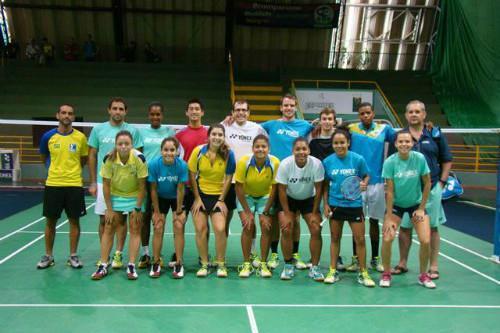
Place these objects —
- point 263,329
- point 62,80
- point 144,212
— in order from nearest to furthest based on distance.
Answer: point 263,329 → point 144,212 → point 62,80

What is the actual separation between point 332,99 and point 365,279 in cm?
1480

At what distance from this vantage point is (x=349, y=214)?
5.48 metres

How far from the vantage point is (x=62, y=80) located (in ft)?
71.7

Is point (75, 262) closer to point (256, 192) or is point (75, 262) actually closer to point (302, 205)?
point (256, 192)

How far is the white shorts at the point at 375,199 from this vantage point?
237 inches

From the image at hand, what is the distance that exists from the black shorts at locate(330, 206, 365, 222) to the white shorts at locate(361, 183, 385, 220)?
1.90ft

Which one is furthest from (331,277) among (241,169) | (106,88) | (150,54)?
(150,54)

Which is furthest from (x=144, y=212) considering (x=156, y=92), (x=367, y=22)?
(x=367, y=22)

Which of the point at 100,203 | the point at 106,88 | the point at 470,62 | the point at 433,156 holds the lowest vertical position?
the point at 100,203

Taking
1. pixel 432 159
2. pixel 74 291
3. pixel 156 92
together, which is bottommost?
pixel 74 291

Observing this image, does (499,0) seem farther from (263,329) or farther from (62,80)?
(62,80)

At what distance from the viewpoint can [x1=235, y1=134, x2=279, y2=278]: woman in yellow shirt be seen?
18.5ft

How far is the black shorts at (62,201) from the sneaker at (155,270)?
1204 mm

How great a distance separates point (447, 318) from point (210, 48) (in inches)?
838
